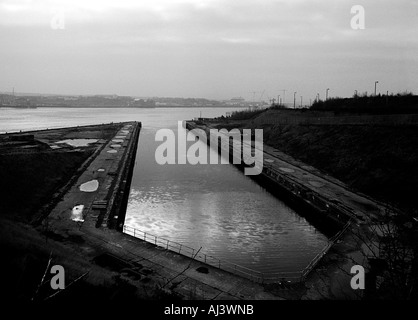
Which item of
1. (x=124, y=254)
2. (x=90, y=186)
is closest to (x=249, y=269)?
(x=124, y=254)

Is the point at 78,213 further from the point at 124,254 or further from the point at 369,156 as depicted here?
the point at 369,156

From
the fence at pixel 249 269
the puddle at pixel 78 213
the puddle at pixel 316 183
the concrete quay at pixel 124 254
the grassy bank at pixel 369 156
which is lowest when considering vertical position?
the fence at pixel 249 269

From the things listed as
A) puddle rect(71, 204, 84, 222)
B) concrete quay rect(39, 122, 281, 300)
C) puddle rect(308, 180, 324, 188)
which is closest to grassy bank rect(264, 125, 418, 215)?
puddle rect(308, 180, 324, 188)

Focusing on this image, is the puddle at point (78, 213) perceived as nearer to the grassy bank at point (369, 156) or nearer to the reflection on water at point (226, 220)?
the reflection on water at point (226, 220)

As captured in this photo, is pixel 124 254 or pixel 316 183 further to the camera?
pixel 316 183

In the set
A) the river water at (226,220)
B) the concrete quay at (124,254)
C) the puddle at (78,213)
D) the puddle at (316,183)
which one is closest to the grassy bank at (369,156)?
the puddle at (316,183)
